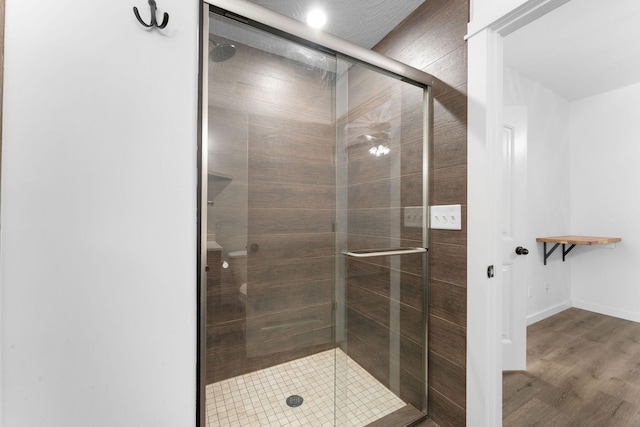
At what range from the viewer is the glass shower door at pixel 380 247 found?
1324 mm

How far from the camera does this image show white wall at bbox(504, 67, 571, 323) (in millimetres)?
2756

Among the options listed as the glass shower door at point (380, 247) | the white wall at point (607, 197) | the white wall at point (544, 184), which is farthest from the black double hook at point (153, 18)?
the white wall at point (607, 197)

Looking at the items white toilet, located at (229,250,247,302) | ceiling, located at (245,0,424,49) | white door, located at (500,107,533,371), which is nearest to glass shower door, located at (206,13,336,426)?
white toilet, located at (229,250,247,302)

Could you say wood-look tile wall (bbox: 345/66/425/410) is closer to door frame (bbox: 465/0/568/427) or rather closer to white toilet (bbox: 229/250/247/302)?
door frame (bbox: 465/0/568/427)

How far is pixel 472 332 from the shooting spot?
1229 mm

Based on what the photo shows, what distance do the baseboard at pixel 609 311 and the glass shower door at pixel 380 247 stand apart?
119 inches

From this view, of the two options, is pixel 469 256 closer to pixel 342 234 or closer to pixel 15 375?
pixel 342 234

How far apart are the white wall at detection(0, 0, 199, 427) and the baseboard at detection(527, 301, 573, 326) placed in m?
3.21

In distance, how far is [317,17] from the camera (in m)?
1.63

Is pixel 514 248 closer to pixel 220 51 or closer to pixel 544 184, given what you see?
pixel 544 184

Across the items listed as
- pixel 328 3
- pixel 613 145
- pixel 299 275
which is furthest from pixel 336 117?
pixel 613 145

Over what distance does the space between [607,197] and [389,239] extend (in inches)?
129

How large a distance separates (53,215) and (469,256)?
150cm

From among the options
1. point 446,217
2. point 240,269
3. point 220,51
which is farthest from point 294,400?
point 220,51
